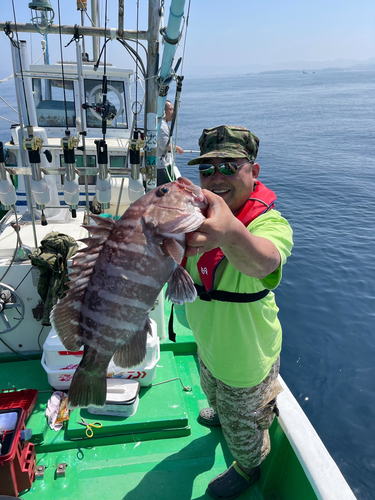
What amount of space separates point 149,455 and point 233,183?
8.91 feet

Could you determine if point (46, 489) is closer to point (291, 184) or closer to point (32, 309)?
point (32, 309)

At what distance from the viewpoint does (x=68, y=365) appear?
3.83 meters

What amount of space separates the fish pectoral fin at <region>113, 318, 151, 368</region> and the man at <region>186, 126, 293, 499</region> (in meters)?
0.58

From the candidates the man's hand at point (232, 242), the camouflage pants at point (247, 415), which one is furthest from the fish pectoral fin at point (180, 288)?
the camouflage pants at point (247, 415)

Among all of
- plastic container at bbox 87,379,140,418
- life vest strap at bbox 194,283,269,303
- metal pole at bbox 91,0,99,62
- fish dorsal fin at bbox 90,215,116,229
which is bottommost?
plastic container at bbox 87,379,140,418

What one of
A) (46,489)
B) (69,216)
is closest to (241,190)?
(46,489)

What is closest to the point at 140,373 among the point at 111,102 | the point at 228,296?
the point at 228,296

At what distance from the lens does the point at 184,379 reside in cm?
437

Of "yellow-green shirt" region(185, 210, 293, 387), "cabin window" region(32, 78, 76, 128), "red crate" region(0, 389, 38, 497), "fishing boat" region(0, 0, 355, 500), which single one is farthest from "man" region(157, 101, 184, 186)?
"red crate" region(0, 389, 38, 497)

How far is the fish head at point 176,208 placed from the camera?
1785 mm

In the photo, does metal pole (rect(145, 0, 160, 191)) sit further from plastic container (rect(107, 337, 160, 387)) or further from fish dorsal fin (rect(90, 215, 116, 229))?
fish dorsal fin (rect(90, 215, 116, 229))

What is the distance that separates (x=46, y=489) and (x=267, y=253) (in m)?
2.88

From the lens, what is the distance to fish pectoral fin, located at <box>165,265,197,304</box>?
1939 mm

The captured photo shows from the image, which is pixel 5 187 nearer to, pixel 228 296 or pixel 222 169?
pixel 222 169
